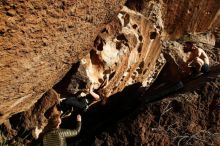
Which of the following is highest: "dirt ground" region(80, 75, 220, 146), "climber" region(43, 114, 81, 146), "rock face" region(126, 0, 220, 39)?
"rock face" region(126, 0, 220, 39)

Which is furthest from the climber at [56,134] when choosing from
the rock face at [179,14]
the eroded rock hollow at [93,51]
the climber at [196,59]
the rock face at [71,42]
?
the climber at [196,59]

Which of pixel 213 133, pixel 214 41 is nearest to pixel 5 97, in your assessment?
pixel 213 133

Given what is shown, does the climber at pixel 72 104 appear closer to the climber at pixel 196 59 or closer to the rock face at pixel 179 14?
the rock face at pixel 179 14

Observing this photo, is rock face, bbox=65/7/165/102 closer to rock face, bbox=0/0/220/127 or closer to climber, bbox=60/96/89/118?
rock face, bbox=0/0/220/127

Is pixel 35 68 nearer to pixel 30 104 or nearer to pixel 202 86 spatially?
pixel 30 104

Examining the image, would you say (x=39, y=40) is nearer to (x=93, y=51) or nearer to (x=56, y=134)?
(x=93, y=51)

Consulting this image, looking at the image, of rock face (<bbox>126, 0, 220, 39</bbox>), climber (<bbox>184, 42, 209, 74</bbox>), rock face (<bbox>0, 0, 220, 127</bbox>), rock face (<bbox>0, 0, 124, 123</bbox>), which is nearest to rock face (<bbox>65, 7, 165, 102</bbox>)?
rock face (<bbox>0, 0, 220, 127</bbox>)

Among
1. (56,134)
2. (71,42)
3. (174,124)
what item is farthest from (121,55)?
(71,42)
